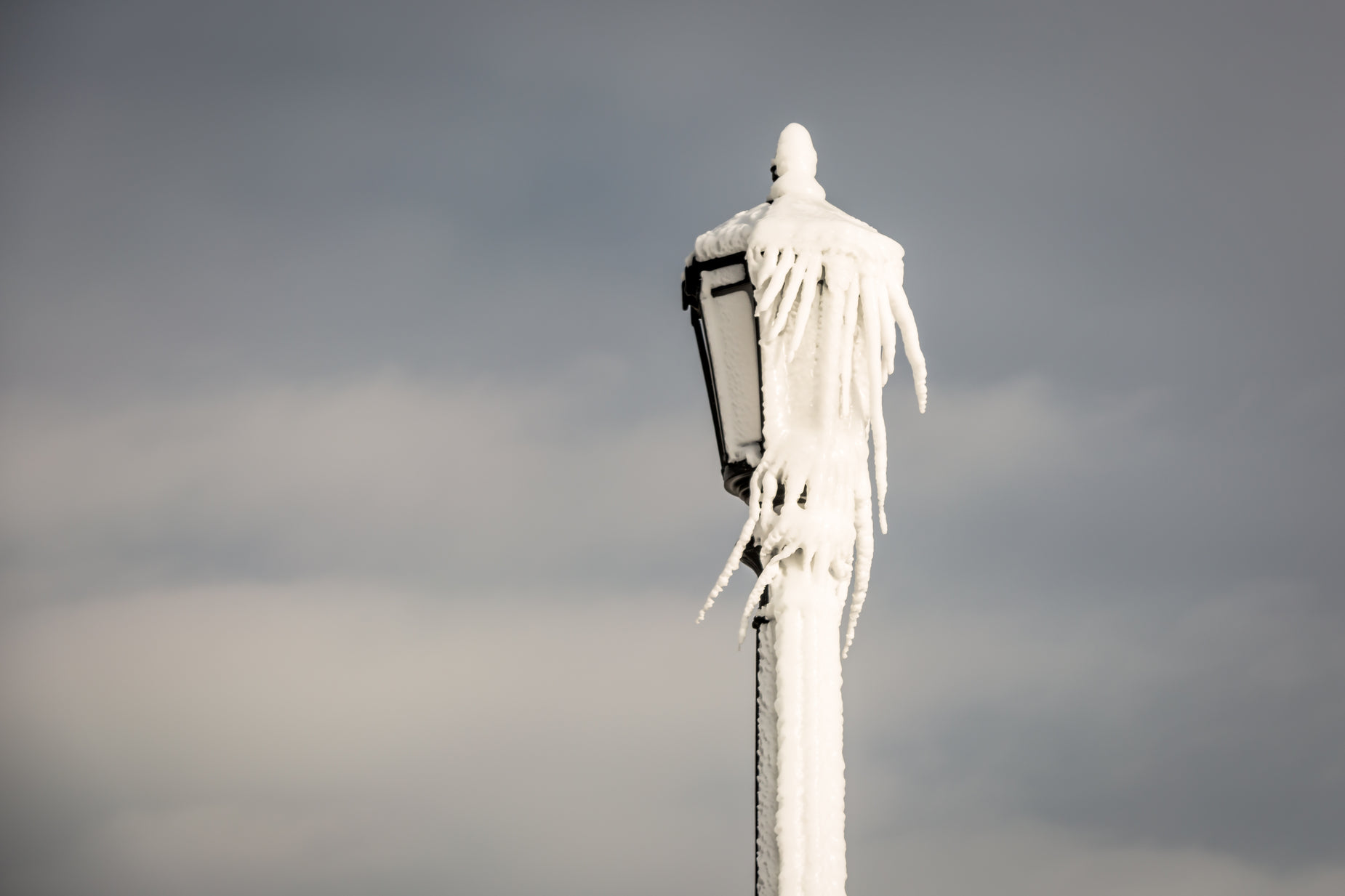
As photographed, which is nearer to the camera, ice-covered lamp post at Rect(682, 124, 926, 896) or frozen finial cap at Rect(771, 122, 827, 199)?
ice-covered lamp post at Rect(682, 124, 926, 896)

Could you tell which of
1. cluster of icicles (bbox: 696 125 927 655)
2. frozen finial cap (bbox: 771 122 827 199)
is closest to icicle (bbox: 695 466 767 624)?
cluster of icicles (bbox: 696 125 927 655)

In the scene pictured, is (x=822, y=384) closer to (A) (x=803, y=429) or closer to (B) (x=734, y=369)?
(A) (x=803, y=429)

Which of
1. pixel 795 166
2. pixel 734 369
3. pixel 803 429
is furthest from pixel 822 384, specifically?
pixel 795 166

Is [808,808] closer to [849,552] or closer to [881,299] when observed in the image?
[849,552]

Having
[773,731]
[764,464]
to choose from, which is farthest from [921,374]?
[773,731]

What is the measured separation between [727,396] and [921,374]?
0.91 m

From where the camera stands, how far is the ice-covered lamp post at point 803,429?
5.86 meters

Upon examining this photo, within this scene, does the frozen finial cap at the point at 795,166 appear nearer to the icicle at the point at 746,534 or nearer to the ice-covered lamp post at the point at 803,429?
the ice-covered lamp post at the point at 803,429

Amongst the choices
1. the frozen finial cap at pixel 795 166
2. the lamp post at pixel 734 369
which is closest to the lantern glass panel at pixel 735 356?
the lamp post at pixel 734 369

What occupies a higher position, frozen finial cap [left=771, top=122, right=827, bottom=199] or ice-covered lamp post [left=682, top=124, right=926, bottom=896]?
frozen finial cap [left=771, top=122, right=827, bottom=199]

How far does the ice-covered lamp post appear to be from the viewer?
5863 millimetres

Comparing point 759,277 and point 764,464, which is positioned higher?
point 759,277

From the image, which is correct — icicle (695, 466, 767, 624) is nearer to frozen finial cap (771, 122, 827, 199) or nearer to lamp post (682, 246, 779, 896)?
lamp post (682, 246, 779, 896)

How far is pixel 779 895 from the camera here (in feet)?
18.2
